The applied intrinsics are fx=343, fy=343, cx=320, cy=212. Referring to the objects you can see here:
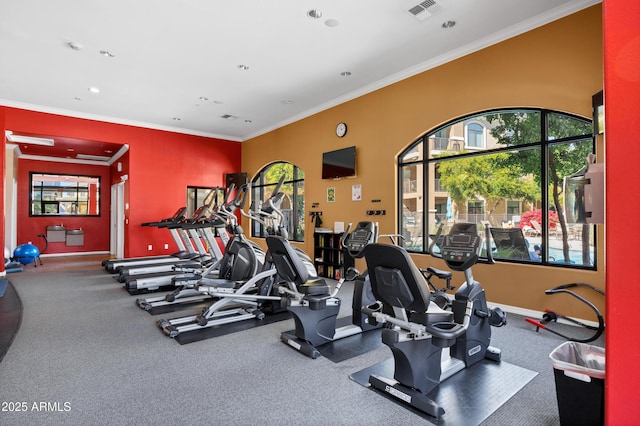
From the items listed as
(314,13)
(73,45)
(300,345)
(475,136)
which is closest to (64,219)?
(73,45)

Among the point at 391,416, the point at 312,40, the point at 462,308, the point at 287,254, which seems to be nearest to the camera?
the point at 391,416

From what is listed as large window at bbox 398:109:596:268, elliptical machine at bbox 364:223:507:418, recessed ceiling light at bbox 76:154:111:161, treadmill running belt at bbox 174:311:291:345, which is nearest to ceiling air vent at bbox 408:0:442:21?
large window at bbox 398:109:596:268

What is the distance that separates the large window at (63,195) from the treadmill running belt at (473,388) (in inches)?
459

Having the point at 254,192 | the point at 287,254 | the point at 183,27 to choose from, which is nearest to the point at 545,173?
the point at 287,254

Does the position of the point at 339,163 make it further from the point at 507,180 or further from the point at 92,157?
the point at 92,157

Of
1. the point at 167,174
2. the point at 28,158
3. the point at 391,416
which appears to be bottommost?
the point at 391,416

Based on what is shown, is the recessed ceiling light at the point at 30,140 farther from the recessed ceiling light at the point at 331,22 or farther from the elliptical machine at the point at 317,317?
the elliptical machine at the point at 317,317

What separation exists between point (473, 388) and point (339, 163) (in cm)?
489

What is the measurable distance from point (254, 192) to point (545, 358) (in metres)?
7.95

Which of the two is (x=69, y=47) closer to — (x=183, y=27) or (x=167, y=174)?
(x=183, y=27)

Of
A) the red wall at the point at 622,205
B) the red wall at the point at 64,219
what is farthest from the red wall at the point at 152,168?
the red wall at the point at 622,205

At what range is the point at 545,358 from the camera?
3010mm

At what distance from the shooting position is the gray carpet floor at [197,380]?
7.10 ft

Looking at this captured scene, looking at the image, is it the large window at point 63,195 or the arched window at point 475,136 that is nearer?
the arched window at point 475,136
